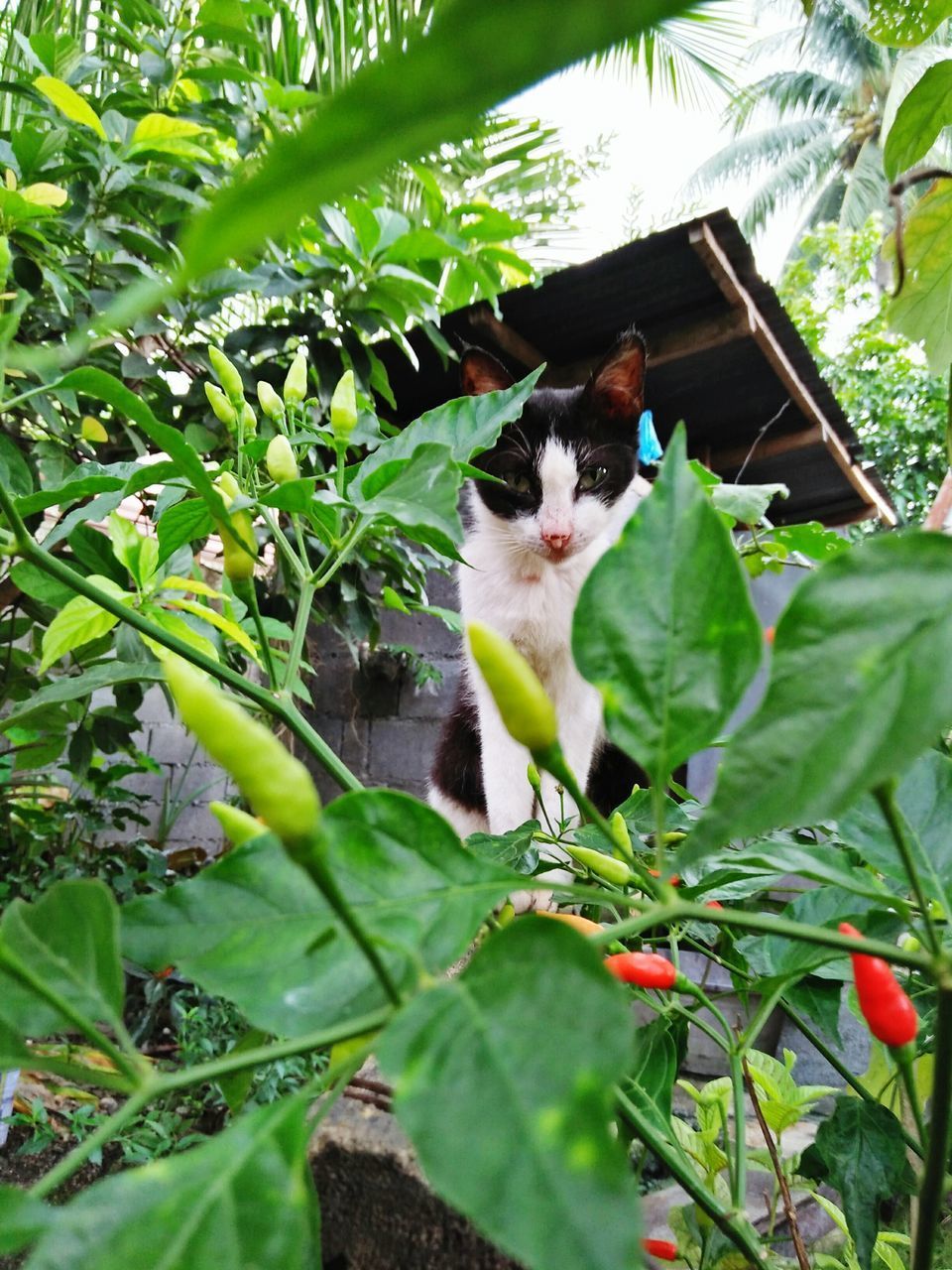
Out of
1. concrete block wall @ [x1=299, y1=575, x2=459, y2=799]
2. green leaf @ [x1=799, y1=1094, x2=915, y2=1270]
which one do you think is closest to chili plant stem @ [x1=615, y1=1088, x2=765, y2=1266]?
green leaf @ [x1=799, y1=1094, x2=915, y2=1270]

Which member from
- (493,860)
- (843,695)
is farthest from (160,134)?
(843,695)

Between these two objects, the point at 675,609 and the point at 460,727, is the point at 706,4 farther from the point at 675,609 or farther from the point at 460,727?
the point at 460,727

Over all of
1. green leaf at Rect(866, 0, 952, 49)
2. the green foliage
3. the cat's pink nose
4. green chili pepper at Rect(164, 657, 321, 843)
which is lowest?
green chili pepper at Rect(164, 657, 321, 843)

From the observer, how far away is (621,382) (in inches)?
44.1

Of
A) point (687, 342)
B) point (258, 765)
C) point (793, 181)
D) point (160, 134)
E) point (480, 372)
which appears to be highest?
point (793, 181)

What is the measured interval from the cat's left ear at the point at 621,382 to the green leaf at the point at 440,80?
1.01 m

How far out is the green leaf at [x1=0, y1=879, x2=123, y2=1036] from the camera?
18 cm

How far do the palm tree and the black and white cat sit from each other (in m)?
11.4

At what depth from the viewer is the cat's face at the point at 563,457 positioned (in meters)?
1.02

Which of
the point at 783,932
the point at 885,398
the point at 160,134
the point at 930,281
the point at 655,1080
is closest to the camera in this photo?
the point at 783,932

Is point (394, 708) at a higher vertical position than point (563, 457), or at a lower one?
higher

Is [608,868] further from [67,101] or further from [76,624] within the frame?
[67,101]

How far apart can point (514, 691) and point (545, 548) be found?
83 cm

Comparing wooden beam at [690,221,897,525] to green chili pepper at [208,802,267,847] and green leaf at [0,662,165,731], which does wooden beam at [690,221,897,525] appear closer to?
green leaf at [0,662,165,731]
